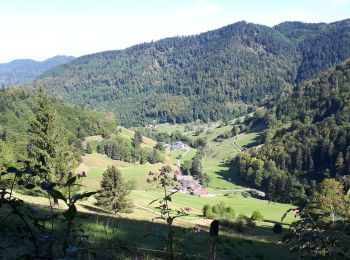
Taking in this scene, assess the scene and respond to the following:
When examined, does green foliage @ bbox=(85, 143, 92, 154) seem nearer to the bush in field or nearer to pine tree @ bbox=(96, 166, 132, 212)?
pine tree @ bbox=(96, 166, 132, 212)

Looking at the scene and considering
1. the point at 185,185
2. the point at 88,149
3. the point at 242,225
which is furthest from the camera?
the point at 88,149

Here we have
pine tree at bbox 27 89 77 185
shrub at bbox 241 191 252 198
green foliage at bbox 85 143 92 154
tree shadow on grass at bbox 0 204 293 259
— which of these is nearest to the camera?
tree shadow on grass at bbox 0 204 293 259

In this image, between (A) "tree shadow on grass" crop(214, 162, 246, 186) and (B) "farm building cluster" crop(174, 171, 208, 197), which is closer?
(B) "farm building cluster" crop(174, 171, 208, 197)

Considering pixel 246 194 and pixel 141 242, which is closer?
pixel 141 242

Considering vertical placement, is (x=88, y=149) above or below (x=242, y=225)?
below

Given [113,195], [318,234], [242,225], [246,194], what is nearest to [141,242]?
[318,234]

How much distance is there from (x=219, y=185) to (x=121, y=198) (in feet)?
431

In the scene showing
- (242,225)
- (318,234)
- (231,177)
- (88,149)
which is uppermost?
(318,234)

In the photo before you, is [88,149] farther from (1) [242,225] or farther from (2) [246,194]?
(1) [242,225]

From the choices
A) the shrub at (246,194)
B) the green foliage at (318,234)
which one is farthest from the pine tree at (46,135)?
the shrub at (246,194)

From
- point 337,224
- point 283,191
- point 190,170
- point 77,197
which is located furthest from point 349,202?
point 190,170

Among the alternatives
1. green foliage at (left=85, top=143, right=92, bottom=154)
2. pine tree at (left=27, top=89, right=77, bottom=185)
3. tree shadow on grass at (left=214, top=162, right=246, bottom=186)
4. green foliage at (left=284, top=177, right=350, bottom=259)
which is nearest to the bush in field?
pine tree at (left=27, top=89, right=77, bottom=185)

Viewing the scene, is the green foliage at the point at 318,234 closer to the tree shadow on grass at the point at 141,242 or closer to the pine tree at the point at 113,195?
the tree shadow on grass at the point at 141,242

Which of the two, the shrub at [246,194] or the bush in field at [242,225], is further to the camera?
the shrub at [246,194]
